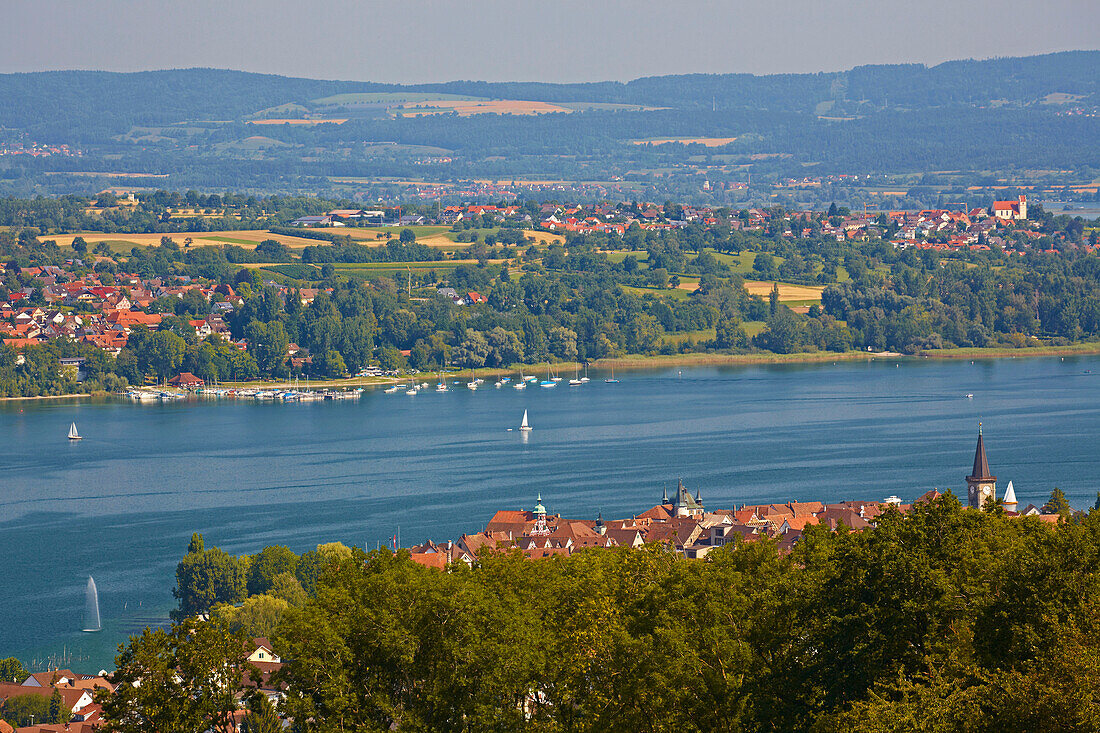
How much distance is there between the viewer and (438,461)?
65688mm

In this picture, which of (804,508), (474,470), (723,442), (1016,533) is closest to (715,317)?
(723,442)

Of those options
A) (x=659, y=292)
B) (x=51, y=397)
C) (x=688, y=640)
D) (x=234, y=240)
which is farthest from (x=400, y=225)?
(x=688, y=640)

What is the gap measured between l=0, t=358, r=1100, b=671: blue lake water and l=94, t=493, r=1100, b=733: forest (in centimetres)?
1899

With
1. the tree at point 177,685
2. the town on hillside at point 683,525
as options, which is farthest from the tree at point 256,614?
the tree at point 177,685

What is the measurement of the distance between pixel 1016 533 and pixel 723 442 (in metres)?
48.6

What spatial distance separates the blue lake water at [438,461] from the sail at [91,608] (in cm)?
29

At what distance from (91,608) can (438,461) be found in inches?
1040

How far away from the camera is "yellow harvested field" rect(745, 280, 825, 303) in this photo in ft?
400

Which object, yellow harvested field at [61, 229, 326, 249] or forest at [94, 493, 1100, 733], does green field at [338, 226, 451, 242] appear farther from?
forest at [94, 493, 1100, 733]

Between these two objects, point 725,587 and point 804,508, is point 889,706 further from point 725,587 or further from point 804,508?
point 804,508

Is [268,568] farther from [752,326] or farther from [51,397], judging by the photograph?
[752,326]

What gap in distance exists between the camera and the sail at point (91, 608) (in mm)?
38875

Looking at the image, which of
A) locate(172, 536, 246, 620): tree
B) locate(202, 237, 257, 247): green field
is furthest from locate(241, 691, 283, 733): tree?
locate(202, 237, 257, 247): green field

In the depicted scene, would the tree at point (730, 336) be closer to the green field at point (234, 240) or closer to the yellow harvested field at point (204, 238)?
the yellow harvested field at point (204, 238)
